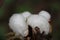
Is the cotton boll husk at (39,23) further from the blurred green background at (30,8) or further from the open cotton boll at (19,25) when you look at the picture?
the blurred green background at (30,8)

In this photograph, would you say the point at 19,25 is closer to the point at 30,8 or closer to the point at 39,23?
the point at 39,23

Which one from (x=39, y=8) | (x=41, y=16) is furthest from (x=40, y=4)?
(x=41, y=16)

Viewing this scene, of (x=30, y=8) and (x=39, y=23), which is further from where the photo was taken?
(x=30, y=8)

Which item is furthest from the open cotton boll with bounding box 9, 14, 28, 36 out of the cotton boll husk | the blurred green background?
the blurred green background

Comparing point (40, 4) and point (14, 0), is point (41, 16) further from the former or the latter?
point (40, 4)

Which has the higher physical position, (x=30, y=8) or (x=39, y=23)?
(x=30, y=8)

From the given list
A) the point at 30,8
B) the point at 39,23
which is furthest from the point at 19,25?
the point at 30,8

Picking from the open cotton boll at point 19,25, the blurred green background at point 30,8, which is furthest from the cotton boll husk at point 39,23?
the blurred green background at point 30,8

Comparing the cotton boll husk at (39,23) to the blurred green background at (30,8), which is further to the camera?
the blurred green background at (30,8)
